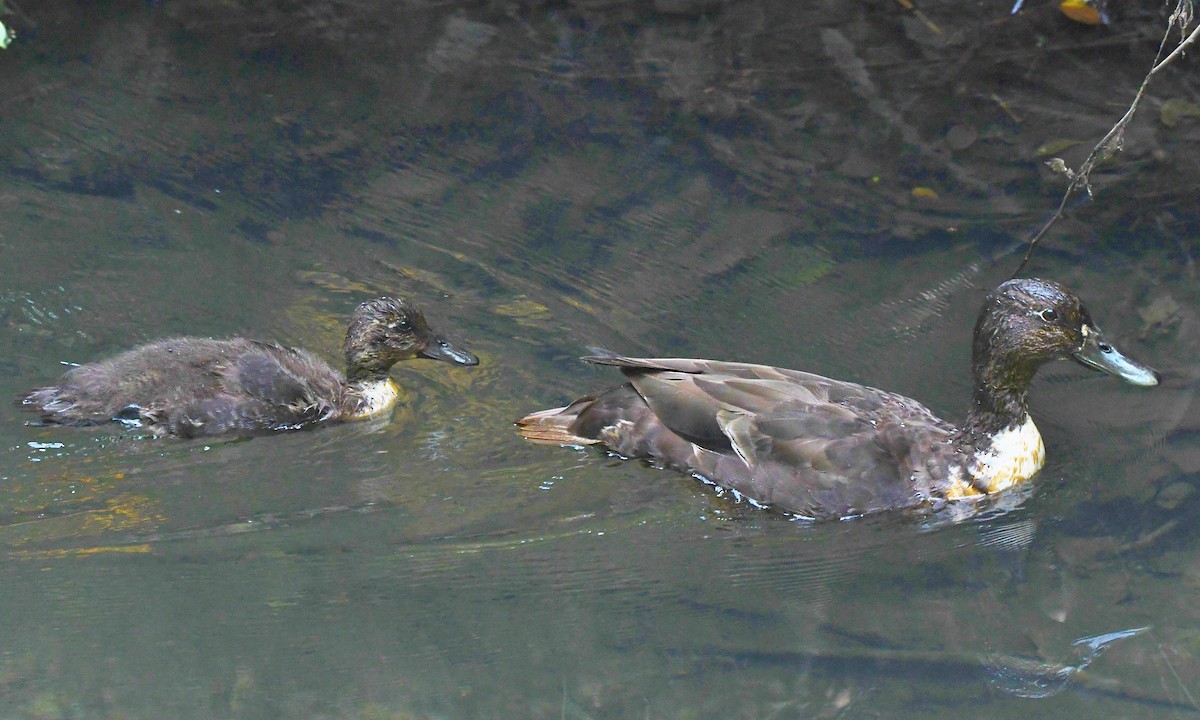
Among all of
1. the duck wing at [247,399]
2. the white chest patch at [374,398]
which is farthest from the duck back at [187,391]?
the white chest patch at [374,398]

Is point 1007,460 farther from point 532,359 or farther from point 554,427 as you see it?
point 532,359

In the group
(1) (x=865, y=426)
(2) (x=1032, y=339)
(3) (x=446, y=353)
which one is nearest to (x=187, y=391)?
(3) (x=446, y=353)

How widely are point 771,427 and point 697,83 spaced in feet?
10.1

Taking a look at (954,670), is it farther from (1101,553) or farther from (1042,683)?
(1101,553)

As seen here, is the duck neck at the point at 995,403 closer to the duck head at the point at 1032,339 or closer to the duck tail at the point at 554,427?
the duck head at the point at 1032,339

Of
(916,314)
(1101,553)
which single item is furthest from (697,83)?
(1101,553)

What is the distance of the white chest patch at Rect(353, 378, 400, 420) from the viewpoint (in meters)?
5.91

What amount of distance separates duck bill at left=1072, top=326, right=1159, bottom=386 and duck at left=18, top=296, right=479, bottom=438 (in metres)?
2.66

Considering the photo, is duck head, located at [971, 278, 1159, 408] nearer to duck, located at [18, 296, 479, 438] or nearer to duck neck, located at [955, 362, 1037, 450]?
duck neck, located at [955, 362, 1037, 450]

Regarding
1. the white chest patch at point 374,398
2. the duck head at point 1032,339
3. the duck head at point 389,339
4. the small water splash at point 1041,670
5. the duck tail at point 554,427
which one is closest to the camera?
the small water splash at point 1041,670

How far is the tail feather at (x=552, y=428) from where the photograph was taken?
18.2 feet

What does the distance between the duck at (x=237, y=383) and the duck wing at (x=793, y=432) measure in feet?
3.33

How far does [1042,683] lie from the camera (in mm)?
4016

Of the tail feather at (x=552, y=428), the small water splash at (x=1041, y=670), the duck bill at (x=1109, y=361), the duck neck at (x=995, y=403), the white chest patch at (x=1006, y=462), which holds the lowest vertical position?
the small water splash at (x=1041, y=670)
